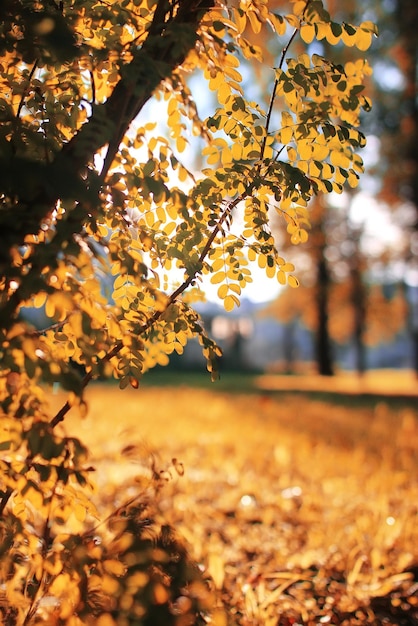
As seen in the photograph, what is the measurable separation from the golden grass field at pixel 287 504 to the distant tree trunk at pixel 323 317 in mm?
13364

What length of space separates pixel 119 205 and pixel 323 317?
73.7ft

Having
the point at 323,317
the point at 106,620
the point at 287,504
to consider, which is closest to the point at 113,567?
the point at 106,620

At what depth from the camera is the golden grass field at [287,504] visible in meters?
2.71

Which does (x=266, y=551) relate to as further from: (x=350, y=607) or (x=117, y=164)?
(x=117, y=164)

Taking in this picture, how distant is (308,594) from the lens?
2834mm

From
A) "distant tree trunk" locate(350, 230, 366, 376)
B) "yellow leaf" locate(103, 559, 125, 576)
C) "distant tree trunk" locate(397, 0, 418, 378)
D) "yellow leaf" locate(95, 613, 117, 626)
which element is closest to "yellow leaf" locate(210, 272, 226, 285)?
"yellow leaf" locate(103, 559, 125, 576)

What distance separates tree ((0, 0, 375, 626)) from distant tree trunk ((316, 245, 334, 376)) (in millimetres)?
19748

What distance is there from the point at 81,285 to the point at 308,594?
2012 millimetres

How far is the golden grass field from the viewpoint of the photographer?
2707mm

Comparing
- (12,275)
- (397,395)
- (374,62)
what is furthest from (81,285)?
(374,62)

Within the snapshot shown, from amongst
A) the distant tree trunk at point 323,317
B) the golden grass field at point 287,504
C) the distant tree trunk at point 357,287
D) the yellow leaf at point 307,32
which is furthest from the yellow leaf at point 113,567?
→ the distant tree trunk at point 357,287

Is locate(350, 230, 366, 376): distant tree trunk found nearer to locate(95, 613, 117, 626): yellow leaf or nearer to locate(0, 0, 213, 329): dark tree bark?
locate(0, 0, 213, 329): dark tree bark

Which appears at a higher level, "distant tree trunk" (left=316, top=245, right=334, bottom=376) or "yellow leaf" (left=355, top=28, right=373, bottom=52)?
"distant tree trunk" (left=316, top=245, right=334, bottom=376)

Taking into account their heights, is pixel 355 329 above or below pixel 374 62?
below
